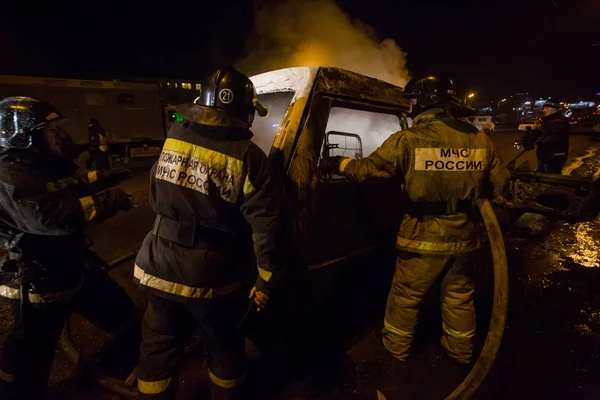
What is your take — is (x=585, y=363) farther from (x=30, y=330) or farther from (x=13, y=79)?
(x=13, y=79)

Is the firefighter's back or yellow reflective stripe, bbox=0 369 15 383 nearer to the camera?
the firefighter's back

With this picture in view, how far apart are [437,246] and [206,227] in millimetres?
1609

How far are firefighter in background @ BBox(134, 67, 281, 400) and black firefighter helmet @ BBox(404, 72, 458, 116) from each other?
4.33ft

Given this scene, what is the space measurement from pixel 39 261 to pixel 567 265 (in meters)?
5.53

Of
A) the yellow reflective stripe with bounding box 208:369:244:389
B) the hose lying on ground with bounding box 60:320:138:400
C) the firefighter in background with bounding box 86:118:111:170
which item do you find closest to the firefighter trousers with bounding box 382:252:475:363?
the yellow reflective stripe with bounding box 208:369:244:389

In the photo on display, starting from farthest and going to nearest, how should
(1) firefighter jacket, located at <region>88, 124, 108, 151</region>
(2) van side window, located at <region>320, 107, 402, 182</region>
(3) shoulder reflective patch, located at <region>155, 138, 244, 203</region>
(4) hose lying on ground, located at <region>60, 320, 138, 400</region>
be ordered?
→ (1) firefighter jacket, located at <region>88, 124, 108, 151</region>, (2) van side window, located at <region>320, 107, 402, 182</region>, (4) hose lying on ground, located at <region>60, 320, 138, 400</region>, (3) shoulder reflective patch, located at <region>155, 138, 244, 203</region>

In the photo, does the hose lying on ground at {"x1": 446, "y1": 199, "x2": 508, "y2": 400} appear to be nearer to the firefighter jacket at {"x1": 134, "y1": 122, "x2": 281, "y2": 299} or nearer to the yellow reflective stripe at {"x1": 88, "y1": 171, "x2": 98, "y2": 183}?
the firefighter jacket at {"x1": 134, "y1": 122, "x2": 281, "y2": 299}

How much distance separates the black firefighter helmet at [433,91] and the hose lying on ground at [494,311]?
84 cm

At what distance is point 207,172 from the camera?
161cm

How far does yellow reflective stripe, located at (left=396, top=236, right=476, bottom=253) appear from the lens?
2.22 meters

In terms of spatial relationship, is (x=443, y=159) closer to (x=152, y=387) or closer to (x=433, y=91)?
(x=433, y=91)

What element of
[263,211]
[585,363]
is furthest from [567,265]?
[263,211]

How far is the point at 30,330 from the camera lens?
1.88 meters

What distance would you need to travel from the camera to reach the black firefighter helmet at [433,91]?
229 cm
